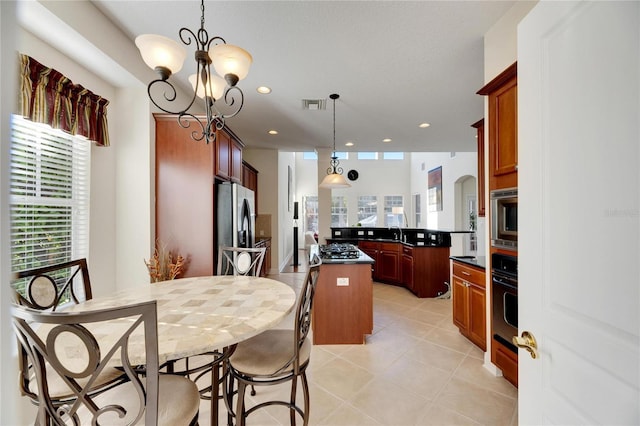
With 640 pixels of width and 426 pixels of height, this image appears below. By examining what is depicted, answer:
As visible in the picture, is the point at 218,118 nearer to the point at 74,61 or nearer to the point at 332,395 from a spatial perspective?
the point at 74,61

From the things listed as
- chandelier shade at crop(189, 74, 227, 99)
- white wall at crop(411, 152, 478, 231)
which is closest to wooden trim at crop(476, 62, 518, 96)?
chandelier shade at crop(189, 74, 227, 99)

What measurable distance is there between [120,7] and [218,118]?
3.52 ft

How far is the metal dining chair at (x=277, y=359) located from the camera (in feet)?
4.33

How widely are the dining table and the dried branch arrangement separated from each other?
706 millimetres

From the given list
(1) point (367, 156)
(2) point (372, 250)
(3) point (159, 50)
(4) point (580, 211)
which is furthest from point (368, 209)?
(4) point (580, 211)

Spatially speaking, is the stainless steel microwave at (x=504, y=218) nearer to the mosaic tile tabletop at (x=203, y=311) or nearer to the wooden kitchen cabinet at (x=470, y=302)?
the wooden kitchen cabinet at (x=470, y=302)

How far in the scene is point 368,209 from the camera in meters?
10.9

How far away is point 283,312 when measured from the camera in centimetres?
128

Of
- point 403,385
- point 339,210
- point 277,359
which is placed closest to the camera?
point 277,359

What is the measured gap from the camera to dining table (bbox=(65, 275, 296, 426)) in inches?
38.1

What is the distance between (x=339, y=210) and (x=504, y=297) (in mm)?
9058

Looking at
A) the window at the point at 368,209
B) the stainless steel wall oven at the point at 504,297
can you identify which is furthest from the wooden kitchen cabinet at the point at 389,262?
the window at the point at 368,209

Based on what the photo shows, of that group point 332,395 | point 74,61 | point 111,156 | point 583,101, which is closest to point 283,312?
point 332,395

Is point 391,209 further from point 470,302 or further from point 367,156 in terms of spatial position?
point 470,302
